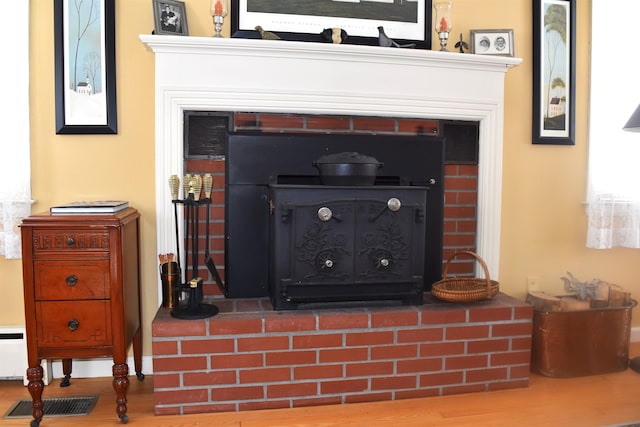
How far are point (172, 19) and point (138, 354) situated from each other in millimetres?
1424

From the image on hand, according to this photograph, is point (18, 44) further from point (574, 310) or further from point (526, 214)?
point (574, 310)

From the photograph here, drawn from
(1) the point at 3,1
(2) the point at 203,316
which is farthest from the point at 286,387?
(1) the point at 3,1

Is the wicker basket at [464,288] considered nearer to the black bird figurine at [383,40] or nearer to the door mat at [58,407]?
the black bird figurine at [383,40]

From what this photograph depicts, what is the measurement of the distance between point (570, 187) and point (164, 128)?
1985 mm

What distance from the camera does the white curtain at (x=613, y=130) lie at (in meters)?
2.37

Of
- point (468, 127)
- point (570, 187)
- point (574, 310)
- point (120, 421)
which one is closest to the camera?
point (120, 421)

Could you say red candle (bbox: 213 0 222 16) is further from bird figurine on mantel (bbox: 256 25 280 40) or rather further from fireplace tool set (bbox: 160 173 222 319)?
fireplace tool set (bbox: 160 173 222 319)

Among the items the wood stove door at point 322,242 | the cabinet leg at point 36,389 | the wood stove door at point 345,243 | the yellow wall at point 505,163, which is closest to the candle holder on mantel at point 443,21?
the yellow wall at point 505,163

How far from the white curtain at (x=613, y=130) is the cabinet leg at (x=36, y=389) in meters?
2.46

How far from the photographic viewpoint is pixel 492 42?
2.29 meters

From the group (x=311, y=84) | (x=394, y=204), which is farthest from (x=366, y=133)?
(x=394, y=204)

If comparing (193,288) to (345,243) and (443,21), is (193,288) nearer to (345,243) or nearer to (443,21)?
(345,243)

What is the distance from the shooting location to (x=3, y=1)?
1.94 m

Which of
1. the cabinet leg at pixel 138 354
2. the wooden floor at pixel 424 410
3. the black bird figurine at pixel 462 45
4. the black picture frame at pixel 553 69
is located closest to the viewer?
the wooden floor at pixel 424 410
